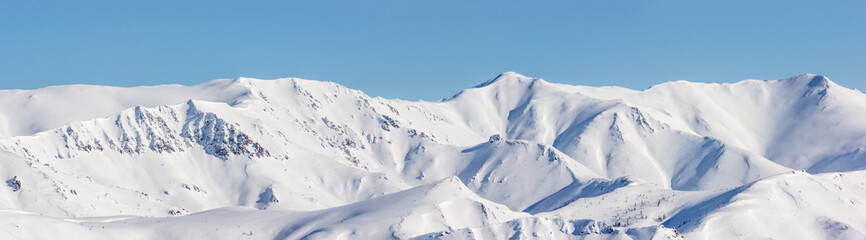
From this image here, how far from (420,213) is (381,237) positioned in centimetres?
859

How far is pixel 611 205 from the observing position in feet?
580

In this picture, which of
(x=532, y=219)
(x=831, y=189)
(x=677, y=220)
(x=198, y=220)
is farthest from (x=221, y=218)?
(x=831, y=189)

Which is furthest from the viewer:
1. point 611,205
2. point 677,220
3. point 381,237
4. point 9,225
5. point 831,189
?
point 611,205

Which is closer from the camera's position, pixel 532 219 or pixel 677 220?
pixel 532 219

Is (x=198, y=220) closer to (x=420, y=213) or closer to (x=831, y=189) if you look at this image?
(x=420, y=213)

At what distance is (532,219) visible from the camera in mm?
113500

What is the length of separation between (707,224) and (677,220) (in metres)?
11.7

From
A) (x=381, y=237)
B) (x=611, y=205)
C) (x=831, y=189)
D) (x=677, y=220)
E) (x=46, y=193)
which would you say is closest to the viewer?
(x=381, y=237)

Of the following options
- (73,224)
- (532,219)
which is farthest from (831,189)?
(73,224)

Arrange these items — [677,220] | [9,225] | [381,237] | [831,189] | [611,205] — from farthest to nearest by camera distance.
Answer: [611,205] < [831,189] < [677,220] < [381,237] < [9,225]

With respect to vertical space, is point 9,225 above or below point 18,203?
above

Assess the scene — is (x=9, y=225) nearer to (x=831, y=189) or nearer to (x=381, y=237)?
(x=381, y=237)

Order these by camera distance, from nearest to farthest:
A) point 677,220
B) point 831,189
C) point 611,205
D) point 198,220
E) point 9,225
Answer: point 9,225, point 198,220, point 677,220, point 831,189, point 611,205

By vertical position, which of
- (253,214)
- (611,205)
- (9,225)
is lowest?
(611,205)
